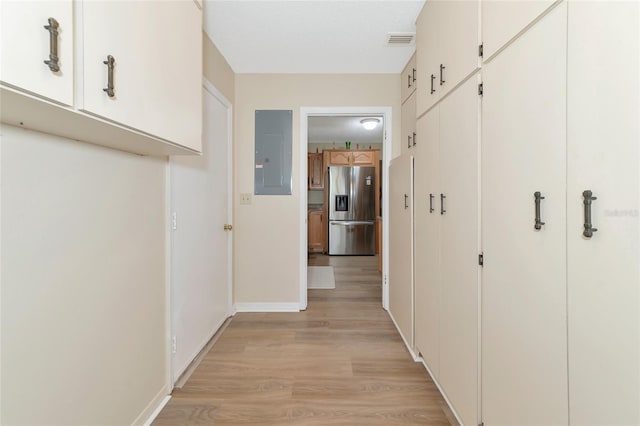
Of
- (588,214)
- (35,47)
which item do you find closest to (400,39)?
(588,214)

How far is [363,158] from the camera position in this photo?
251 inches

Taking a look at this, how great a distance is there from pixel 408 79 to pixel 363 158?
12.1ft

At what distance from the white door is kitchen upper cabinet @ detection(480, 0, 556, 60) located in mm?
1711

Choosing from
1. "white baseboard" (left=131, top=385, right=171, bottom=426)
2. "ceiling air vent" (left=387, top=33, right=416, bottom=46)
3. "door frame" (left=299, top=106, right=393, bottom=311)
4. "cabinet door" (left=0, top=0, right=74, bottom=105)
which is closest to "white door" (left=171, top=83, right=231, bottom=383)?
"white baseboard" (left=131, top=385, right=171, bottom=426)

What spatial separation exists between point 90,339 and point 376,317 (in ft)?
7.75

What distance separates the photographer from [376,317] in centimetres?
293

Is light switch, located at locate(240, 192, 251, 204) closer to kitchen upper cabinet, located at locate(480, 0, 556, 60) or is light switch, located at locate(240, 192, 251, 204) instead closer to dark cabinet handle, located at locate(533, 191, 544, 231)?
kitchen upper cabinet, located at locate(480, 0, 556, 60)

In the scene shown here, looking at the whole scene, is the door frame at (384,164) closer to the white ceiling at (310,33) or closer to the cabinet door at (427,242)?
the white ceiling at (310,33)

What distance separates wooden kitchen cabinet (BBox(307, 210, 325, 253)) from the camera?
6707mm

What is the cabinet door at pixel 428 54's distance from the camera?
1.70 meters

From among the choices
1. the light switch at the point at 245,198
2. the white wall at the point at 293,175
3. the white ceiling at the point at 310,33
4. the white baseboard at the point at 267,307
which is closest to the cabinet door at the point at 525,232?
the white ceiling at the point at 310,33

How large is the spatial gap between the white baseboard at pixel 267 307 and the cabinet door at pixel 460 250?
5.62 ft

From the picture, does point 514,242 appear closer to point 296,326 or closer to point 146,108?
point 146,108

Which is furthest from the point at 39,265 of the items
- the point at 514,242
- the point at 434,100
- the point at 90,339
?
the point at 434,100
